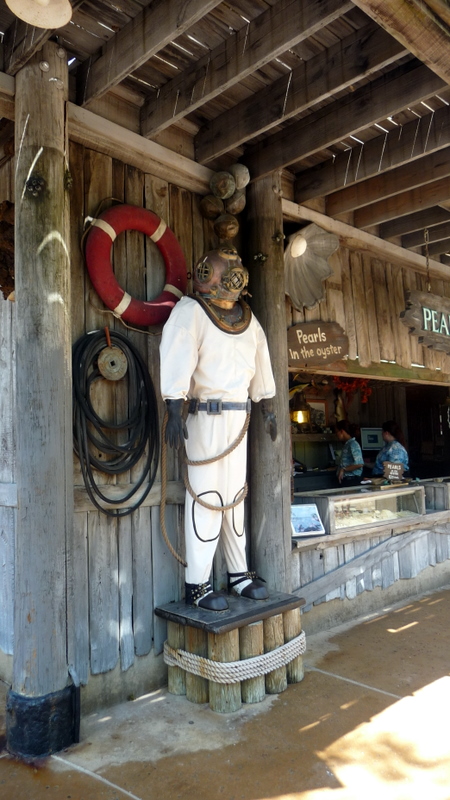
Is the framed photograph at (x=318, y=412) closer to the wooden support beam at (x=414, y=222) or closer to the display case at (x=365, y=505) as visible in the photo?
the display case at (x=365, y=505)

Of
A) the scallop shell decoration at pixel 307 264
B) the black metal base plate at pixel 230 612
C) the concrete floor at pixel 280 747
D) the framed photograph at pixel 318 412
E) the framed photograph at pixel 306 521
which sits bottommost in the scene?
the concrete floor at pixel 280 747

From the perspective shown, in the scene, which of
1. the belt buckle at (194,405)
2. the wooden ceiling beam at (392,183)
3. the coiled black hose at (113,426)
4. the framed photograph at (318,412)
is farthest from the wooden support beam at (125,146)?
the framed photograph at (318,412)

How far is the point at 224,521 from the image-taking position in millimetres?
3396

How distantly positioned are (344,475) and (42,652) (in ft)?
13.8

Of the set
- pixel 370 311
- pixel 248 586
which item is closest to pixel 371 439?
pixel 370 311

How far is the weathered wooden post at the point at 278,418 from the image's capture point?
3760 mm

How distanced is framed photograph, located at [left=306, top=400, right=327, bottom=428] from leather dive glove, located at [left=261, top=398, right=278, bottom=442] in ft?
15.1

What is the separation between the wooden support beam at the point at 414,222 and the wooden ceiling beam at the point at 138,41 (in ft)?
9.49

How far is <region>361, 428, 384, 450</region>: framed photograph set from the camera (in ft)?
29.1

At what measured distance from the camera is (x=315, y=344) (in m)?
4.43

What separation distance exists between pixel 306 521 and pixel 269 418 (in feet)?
3.04

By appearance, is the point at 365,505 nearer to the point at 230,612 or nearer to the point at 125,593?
the point at 230,612

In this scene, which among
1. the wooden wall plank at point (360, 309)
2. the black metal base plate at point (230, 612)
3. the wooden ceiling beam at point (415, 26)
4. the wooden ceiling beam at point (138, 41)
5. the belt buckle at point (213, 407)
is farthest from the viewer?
the wooden wall plank at point (360, 309)

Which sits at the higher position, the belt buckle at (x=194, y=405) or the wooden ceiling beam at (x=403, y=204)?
the wooden ceiling beam at (x=403, y=204)
